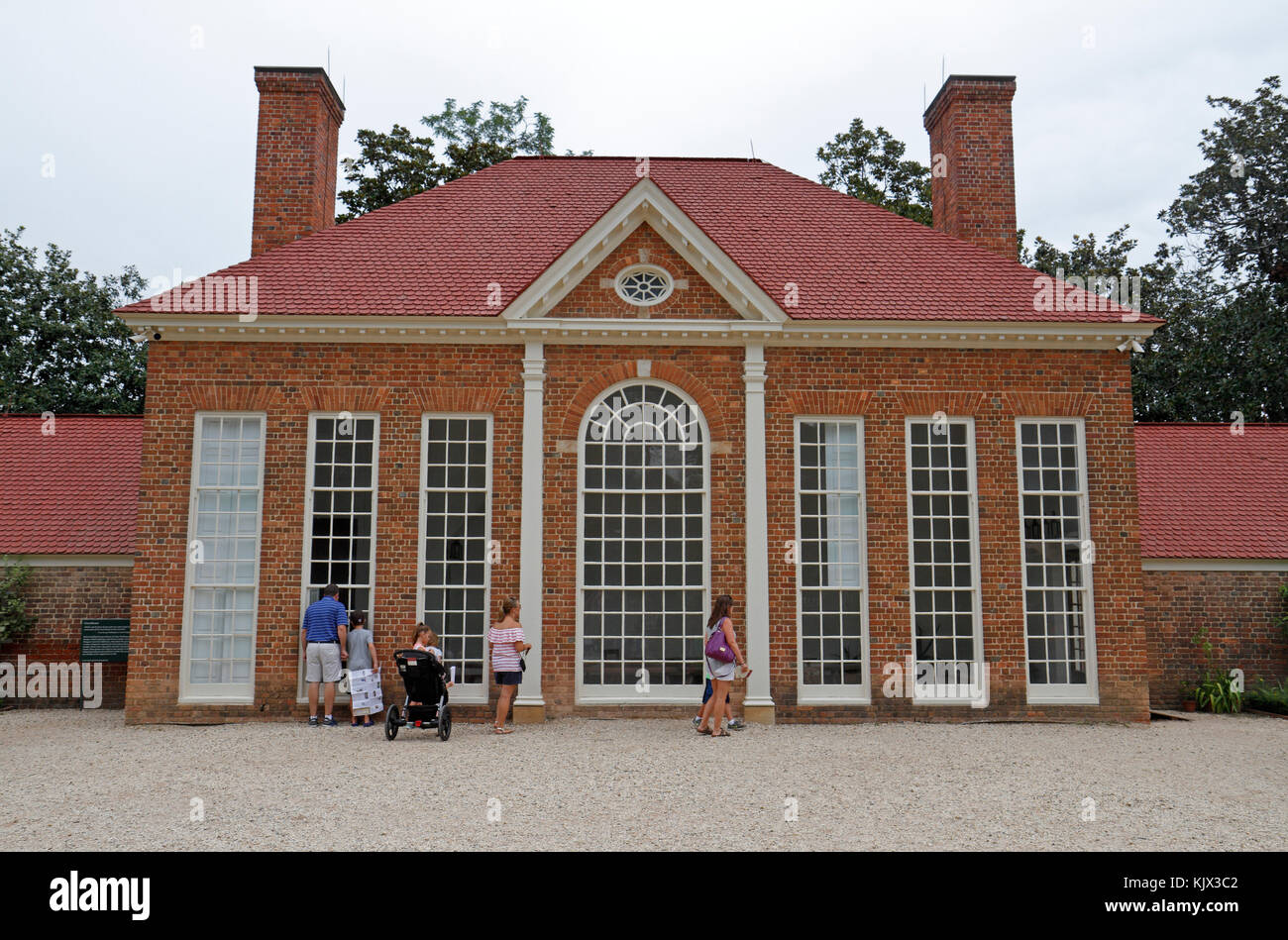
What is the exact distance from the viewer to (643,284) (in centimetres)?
1377

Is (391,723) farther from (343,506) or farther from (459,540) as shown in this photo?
(343,506)

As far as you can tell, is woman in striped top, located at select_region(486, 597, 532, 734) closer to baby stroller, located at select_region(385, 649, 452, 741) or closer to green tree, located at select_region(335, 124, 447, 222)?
baby stroller, located at select_region(385, 649, 452, 741)

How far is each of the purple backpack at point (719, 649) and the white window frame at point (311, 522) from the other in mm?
4709

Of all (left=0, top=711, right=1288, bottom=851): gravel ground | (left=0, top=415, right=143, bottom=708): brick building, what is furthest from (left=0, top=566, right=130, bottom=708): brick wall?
(left=0, top=711, right=1288, bottom=851): gravel ground

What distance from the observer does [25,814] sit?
26.2ft

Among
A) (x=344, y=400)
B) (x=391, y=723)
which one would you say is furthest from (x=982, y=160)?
(x=391, y=723)

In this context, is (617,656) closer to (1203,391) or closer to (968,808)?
(968,808)

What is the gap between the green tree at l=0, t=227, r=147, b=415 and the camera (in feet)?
87.4

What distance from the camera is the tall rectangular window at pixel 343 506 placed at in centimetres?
1328

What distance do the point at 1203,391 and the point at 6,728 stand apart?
28.3 metres

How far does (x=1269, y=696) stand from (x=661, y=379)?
11.1m

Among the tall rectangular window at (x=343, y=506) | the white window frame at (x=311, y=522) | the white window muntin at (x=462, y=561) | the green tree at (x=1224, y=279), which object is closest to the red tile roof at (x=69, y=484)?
the white window frame at (x=311, y=522)

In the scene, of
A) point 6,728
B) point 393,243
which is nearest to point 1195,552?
point 393,243

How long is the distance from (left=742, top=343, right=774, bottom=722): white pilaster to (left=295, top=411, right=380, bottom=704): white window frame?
5.13 m
